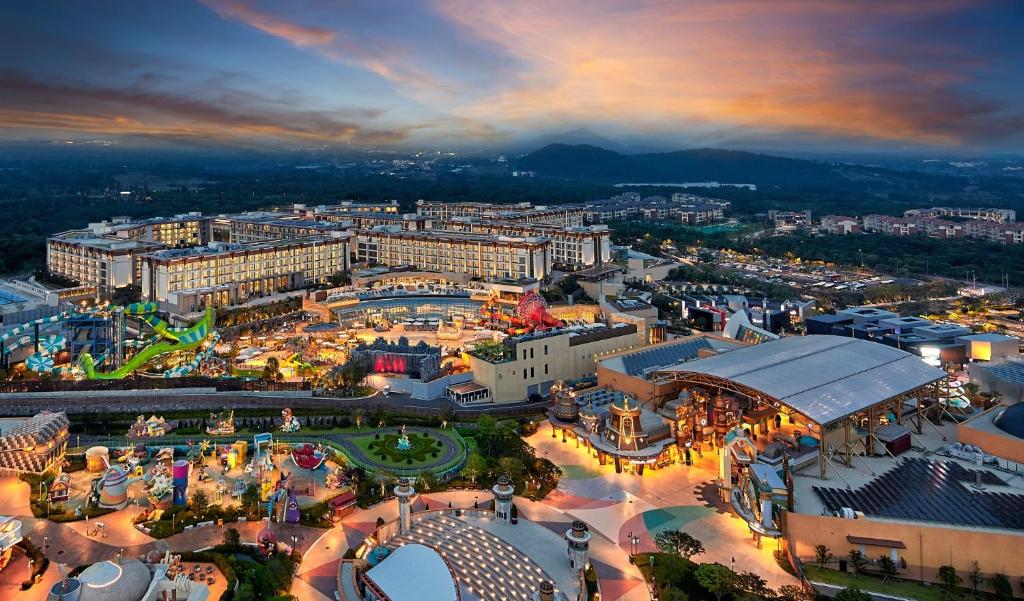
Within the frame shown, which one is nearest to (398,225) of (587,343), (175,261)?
(175,261)

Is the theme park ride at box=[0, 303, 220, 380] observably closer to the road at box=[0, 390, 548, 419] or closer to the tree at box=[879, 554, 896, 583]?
the road at box=[0, 390, 548, 419]

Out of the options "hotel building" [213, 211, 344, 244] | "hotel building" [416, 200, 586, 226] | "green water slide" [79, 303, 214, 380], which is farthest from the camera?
"hotel building" [416, 200, 586, 226]

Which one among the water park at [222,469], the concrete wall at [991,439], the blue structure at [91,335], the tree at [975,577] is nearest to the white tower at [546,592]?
the water park at [222,469]

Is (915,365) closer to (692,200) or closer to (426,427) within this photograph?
(426,427)

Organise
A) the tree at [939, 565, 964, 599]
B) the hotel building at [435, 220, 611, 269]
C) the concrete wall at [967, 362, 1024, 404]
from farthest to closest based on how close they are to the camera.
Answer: the hotel building at [435, 220, 611, 269] < the concrete wall at [967, 362, 1024, 404] < the tree at [939, 565, 964, 599]

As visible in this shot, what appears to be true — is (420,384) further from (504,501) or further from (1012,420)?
(1012,420)

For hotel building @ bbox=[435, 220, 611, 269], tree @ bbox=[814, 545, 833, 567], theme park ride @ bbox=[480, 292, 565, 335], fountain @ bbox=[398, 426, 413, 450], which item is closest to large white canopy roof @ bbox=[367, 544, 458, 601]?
fountain @ bbox=[398, 426, 413, 450]
